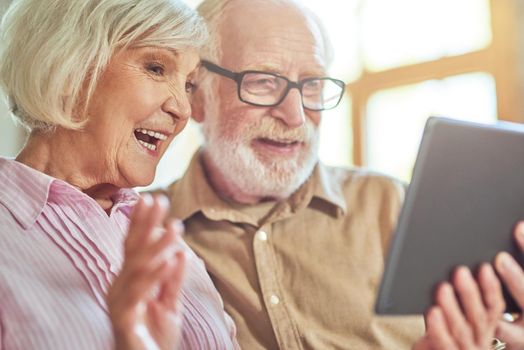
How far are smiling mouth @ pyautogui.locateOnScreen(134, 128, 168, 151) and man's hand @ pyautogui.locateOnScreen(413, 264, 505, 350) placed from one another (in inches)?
24.7

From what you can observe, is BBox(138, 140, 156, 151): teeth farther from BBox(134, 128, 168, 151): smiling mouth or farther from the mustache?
the mustache

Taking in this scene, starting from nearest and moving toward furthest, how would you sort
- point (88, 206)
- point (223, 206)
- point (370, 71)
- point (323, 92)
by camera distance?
1. point (88, 206)
2. point (223, 206)
3. point (323, 92)
4. point (370, 71)

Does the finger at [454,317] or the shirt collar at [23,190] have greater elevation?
the shirt collar at [23,190]

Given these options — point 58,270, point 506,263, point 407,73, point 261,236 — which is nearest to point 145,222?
point 58,270

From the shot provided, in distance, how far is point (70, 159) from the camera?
1.21m

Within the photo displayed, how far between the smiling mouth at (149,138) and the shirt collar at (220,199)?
41 cm

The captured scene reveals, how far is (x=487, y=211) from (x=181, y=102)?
0.63 m

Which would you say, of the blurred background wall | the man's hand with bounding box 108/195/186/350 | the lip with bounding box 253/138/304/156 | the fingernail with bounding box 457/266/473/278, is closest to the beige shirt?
the lip with bounding box 253/138/304/156

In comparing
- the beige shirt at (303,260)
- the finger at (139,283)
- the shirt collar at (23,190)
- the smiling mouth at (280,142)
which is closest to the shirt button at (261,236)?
the beige shirt at (303,260)

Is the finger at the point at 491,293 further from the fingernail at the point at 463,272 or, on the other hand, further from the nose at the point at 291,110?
the nose at the point at 291,110

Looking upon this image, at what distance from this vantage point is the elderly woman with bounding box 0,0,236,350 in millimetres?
1021

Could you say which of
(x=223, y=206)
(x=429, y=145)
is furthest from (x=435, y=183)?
(x=223, y=206)

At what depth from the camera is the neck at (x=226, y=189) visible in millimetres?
1753

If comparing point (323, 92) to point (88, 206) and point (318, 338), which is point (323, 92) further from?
point (88, 206)
